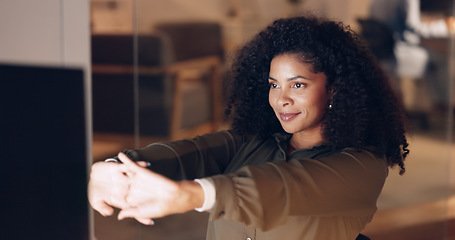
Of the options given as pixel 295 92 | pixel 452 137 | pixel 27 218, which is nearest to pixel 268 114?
pixel 295 92

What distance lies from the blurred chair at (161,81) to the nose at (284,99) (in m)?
1.70

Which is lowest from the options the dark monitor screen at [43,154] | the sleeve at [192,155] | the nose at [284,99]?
the dark monitor screen at [43,154]

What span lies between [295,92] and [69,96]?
159cm

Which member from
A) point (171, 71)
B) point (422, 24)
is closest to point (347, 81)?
point (171, 71)

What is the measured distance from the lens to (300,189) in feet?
3.17

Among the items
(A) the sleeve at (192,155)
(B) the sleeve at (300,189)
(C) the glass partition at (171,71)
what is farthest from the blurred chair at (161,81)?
(B) the sleeve at (300,189)

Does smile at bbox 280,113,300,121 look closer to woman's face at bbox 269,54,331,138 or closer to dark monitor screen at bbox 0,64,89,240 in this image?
woman's face at bbox 269,54,331,138

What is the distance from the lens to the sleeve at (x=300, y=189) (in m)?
0.90

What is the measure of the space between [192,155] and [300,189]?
14.4 inches

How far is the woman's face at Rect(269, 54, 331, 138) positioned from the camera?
116 centimetres

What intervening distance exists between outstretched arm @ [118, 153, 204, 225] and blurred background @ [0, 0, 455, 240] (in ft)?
5.41

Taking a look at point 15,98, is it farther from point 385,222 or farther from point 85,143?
point 385,222

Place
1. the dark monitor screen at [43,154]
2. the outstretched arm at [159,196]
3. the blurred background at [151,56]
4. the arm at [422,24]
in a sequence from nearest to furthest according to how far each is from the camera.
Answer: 1. the outstretched arm at [159,196]
2. the dark monitor screen at [43,154]
3. the blurred background at [151,56]
4. the arm at [422,24]

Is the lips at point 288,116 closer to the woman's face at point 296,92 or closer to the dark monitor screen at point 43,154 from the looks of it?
the woman's face at point 296,92
